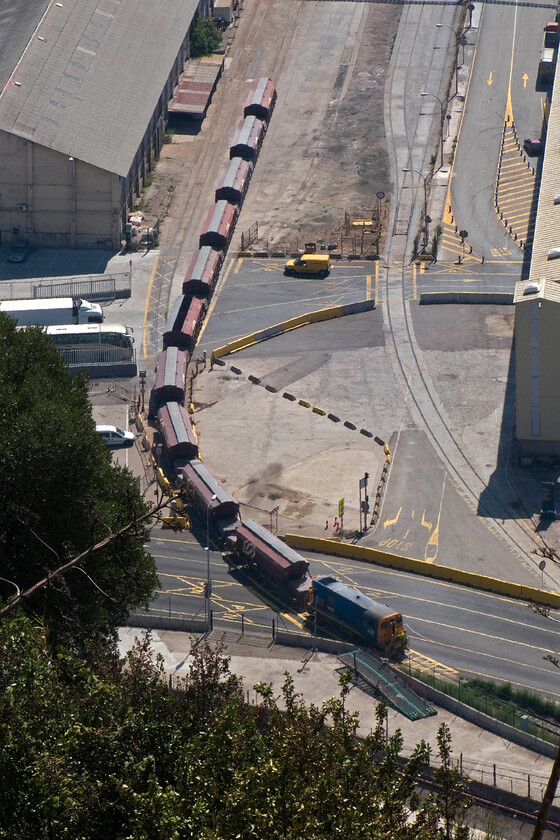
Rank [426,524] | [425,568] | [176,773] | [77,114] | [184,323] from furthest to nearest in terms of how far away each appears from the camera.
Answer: [77,114] → [184,323] → [426,524] → [425,568] → [176,773]

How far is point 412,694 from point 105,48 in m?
93.8

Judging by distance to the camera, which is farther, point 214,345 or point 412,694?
point 214,345

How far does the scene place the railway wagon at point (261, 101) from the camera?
561 ft

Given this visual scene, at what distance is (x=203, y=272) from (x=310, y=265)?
1144cm

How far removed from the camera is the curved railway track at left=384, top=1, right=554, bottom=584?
11075 cm

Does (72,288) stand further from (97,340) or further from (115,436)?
(115,436)

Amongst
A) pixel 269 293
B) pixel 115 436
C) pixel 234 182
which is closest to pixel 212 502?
pixel 115 436

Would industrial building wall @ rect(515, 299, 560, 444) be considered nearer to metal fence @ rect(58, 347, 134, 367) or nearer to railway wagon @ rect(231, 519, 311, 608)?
railway wagon @ rect(231, 519, 311, 608)

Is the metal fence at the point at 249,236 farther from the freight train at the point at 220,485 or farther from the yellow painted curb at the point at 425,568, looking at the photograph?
the yellow painted curb at the point at 425,568

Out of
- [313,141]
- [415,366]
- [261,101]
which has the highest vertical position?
[261,101]

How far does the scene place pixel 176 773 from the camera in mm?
46781


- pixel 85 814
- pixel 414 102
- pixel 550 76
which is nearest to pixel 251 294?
pixel 414 102

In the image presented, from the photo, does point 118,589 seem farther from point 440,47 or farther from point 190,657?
point 440,47

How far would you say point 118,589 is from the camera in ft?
253
